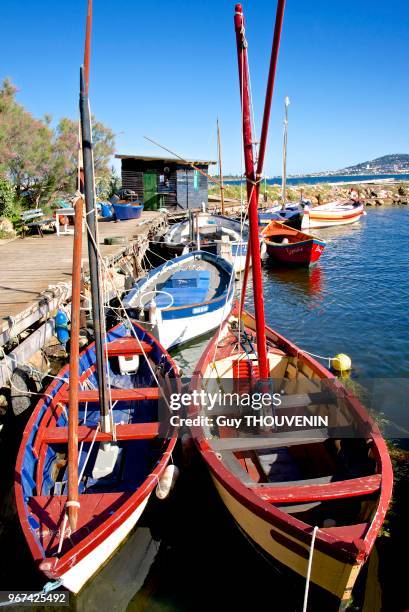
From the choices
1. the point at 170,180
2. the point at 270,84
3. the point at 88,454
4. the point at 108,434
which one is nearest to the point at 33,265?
the point at 108,434

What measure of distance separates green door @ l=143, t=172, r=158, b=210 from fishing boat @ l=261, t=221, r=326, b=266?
11628mm

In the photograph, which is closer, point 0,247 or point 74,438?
point 74,438

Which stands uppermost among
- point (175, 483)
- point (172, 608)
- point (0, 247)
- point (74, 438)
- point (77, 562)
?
point (0, 247)

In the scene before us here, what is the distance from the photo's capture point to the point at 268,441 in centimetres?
543

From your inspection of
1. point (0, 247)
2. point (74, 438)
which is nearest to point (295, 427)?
point (74, 438)

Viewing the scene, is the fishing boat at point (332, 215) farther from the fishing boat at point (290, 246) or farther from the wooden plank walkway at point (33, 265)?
the wooden plank walkway at point (33, 265)

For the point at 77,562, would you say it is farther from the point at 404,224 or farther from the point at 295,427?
the point at 404,224

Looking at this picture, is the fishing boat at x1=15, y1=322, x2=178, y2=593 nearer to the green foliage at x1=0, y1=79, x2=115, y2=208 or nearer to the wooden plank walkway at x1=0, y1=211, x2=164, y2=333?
the wooden plank walkway at x1=0, y1=211, x2=164, y2=333

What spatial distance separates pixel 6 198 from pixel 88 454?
17.0 metres

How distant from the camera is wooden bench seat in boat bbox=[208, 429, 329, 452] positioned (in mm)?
5395

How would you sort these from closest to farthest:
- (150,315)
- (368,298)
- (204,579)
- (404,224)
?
(204,579)
(150,315)
(368,298)
(404,224)

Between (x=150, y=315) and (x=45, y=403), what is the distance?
176 inches

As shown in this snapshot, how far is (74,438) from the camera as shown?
4.16 m

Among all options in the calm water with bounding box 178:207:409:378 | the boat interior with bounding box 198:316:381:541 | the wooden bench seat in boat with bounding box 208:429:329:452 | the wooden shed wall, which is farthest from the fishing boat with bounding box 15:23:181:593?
the wooden shed wall
